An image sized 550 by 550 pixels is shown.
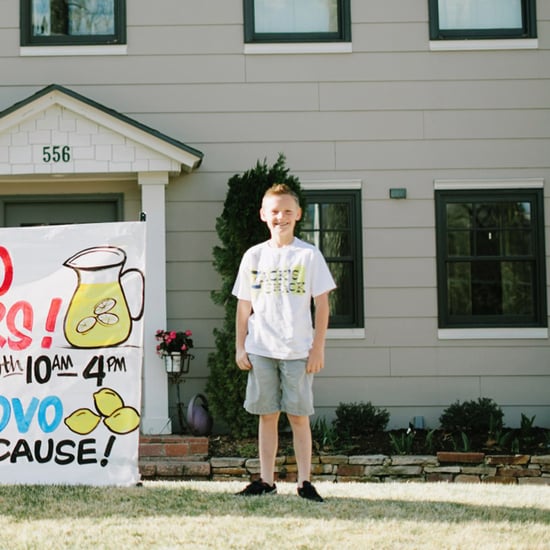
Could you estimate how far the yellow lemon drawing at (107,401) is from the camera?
5398 mm

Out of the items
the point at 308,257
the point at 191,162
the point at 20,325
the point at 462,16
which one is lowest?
Result: the point at 20,325

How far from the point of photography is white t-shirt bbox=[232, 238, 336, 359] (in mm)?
5047

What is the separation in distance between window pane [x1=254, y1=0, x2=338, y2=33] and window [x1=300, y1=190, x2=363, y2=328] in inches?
61.4

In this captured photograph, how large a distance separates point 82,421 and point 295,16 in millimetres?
4914

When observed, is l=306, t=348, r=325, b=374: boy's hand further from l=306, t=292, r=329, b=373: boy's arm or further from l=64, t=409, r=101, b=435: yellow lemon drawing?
l=64, t=409, r=101, b=435: yellow lemon drawing

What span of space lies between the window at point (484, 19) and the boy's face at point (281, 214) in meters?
4.36

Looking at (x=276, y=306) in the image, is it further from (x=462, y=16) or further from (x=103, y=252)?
(x=462, y=16)

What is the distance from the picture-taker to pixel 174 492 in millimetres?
5453

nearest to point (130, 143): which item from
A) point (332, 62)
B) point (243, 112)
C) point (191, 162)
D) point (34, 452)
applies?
point (191, 162)

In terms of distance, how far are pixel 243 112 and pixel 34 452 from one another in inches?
168

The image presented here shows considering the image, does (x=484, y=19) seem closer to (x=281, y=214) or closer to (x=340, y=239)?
(x=340, y=239)

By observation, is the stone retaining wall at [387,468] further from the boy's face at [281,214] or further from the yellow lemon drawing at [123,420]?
the boy's face at [281,214]

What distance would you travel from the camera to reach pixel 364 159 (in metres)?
8.70

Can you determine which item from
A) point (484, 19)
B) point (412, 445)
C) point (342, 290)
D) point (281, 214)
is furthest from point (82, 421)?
point (484, 19)
